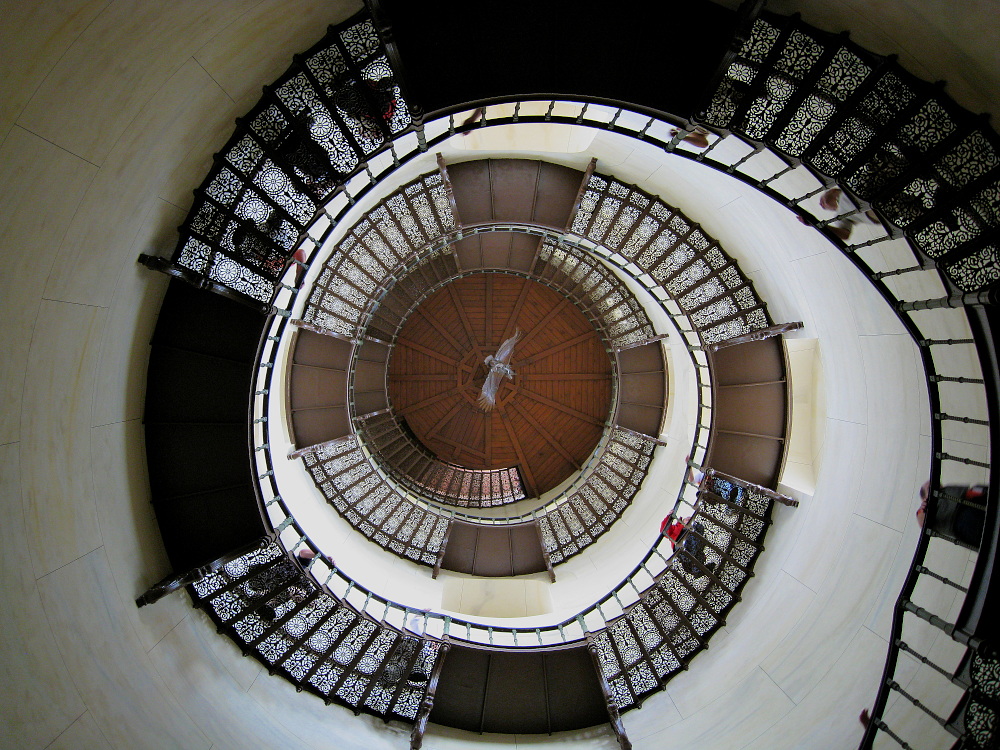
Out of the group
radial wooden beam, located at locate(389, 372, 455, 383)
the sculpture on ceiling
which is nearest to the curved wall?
the sculpture on ceiling

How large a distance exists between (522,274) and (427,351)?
5681mm

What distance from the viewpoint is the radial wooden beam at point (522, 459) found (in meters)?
18.5

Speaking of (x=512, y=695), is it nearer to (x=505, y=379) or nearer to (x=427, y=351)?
(x=505, y=379)

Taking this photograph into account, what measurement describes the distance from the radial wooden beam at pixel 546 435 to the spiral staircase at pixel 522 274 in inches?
94.4

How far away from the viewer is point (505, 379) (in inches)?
746

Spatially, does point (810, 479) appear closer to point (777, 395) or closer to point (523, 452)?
point (777, 395)

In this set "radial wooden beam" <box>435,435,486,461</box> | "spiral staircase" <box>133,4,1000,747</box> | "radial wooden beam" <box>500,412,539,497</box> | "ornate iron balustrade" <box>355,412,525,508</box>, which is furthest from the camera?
"radial wooden beam" <box>435,435,486,461</box>

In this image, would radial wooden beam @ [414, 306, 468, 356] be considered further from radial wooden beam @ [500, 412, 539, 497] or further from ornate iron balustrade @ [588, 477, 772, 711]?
ornate iron balustrade @ [588, 477, 772, 711]

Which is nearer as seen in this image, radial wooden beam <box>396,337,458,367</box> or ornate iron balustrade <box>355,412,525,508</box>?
ornate iron balustrade <box>355,412,525,508</box>

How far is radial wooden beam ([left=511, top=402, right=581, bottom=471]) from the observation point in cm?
1878

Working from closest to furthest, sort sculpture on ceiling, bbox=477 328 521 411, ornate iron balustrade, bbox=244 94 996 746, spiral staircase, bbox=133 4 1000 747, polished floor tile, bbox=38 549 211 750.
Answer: spiral staircase, bbox=133 4 1000 747, ornate iron balustrade, bbox=244 94 996 746, polished floor tile, bbox=38 549 211 750, sculpture on ceiling, bbox=477 328 521 411

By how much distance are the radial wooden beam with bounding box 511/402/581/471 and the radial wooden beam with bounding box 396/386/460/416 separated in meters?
2.38

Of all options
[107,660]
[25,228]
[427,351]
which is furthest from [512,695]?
[25,228]

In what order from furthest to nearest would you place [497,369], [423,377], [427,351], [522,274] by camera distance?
[423,377] < [427,351] < [497,369] < [522,274]
